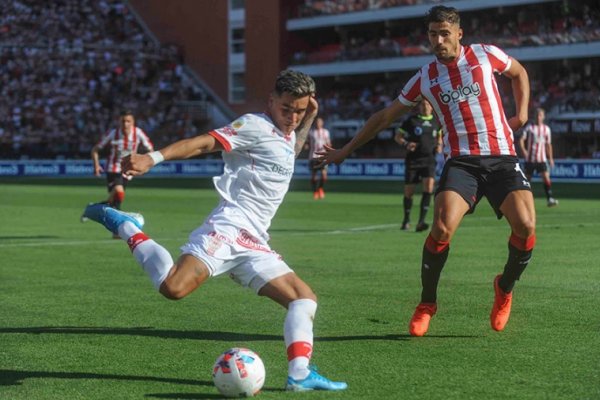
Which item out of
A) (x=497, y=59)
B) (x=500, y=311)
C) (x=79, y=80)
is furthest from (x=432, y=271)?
(x=79, y=80)

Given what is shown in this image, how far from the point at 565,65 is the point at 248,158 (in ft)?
158

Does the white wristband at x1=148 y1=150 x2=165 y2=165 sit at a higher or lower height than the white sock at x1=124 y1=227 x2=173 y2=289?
higher

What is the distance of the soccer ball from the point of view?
6.43 metres

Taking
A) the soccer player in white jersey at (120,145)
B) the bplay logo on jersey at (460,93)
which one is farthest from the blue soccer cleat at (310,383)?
the soccer player in white jersey at (120,145)

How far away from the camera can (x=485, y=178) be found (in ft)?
29.0

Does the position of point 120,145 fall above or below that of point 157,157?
below

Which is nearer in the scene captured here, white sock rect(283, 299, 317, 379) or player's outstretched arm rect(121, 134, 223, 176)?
player's outstretched arm rect(121, 134, 223, 176)

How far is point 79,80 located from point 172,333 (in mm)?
53537

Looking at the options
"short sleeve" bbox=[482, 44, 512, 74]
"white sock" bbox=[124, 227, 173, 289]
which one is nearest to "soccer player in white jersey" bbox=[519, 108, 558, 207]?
"short sleeve" bbox=[482, 44, 512, 74]

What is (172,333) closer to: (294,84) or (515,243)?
(515,243)

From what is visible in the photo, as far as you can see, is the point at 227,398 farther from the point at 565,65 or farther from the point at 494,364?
the point at 565,65

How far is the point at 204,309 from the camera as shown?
34.0 ft

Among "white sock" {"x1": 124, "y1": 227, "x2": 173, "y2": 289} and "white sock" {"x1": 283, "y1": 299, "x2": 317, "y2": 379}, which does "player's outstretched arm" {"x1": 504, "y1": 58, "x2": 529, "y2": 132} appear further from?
"white sock" {"x1": 124, "y1": 227, "x2": 173, "y2": 289}

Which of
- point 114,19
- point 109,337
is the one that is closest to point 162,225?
point 109,337
